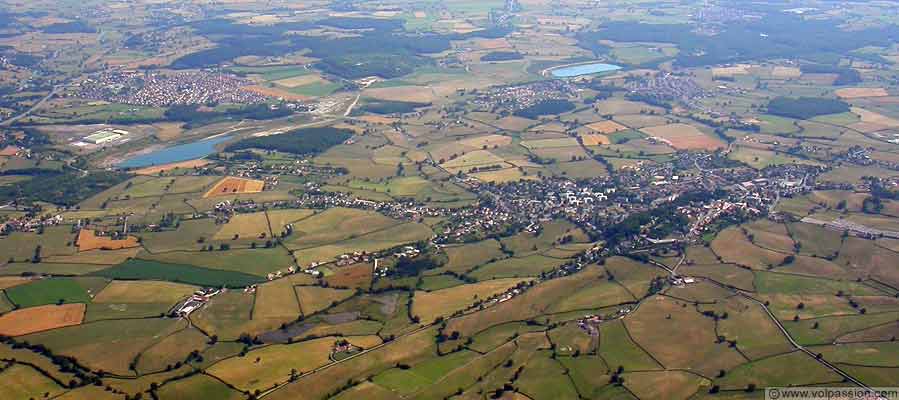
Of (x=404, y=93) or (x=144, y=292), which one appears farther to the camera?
(x=404, y=93)

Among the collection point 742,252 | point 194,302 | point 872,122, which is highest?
point 742,252

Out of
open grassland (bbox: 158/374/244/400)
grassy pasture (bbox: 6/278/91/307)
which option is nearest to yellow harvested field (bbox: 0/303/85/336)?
grassy pasture (bbox: 6/278/91/307)

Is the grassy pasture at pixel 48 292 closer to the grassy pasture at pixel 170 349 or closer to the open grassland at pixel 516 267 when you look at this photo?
the grassy pasture at pixel 170 349

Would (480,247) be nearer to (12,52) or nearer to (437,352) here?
(437,352)

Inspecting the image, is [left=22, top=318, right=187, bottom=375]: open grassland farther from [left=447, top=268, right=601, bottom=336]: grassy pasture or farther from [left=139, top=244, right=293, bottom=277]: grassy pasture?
[left=447, top=268, right=601, bottom=336]: grassy pasture

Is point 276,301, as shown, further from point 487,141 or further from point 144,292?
point 487,141

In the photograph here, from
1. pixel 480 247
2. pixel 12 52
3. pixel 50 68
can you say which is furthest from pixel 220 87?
pixel 480 247

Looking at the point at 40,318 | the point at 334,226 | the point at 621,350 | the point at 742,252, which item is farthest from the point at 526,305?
the point at 40,318
